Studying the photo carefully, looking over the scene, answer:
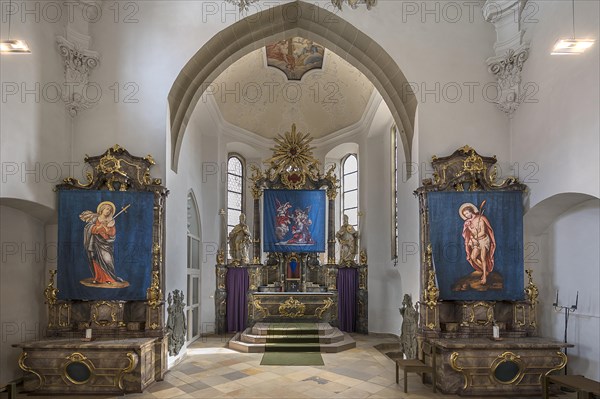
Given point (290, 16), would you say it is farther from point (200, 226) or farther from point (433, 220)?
point (200, 226)

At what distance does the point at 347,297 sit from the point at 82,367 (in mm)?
8681

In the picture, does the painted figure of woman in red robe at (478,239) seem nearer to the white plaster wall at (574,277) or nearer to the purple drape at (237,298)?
the white plaster wall at (574,277)

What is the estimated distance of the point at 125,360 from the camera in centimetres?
726

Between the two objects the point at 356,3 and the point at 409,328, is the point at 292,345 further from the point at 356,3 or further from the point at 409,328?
the point at 356,3

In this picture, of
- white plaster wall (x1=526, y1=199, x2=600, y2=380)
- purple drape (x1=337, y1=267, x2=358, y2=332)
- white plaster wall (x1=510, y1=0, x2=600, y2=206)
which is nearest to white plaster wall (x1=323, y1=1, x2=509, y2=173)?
white plaster wall (x1=510, y1=0, x2=600, y2=206)

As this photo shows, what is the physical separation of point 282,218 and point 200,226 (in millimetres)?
2559

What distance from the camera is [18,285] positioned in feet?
25.3

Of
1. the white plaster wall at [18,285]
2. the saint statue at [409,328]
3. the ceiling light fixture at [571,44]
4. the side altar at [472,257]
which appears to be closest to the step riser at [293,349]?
the saint statue at [409,328]

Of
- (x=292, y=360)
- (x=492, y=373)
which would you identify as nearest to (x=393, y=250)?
(x=292, y=360)

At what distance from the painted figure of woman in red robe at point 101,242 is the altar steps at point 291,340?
418cm

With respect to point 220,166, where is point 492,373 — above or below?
below

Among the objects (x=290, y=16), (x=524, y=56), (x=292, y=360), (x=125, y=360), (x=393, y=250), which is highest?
(x=290, y=16)

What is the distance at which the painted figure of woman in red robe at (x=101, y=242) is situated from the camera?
8109mm

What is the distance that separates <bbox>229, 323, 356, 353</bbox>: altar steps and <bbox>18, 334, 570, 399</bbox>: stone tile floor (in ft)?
1.24
